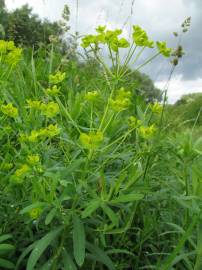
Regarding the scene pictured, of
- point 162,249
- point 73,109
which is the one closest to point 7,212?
point 162,249

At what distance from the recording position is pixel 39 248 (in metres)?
1.06

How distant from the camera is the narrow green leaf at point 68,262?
3.54 ft

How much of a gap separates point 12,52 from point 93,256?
2.55 feet

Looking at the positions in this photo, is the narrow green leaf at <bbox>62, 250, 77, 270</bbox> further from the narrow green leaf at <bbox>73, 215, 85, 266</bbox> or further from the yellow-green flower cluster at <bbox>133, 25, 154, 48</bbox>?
the yellow-green flower cluster at <bbox>133, 25, 154, 48</bbox>

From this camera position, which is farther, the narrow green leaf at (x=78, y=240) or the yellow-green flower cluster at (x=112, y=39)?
the yellow-green flower cluster at (x=112, y=39)

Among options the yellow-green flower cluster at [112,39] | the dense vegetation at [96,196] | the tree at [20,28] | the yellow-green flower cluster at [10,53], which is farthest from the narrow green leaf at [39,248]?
the tree at [20,28]

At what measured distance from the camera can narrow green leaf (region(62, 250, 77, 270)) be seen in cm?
108

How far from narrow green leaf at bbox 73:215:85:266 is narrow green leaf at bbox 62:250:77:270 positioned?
5cm

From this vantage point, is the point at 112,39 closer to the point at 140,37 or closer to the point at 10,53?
the point at 140,37

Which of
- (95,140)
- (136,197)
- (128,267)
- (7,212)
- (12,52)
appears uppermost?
(12,52)

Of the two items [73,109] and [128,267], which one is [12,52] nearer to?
[73,109]

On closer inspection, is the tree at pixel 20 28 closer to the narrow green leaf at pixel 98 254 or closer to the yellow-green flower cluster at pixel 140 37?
the yellow-green flower cluster at pixel 140 37

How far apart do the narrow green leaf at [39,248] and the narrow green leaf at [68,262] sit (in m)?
0.06

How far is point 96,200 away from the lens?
1053 mm
